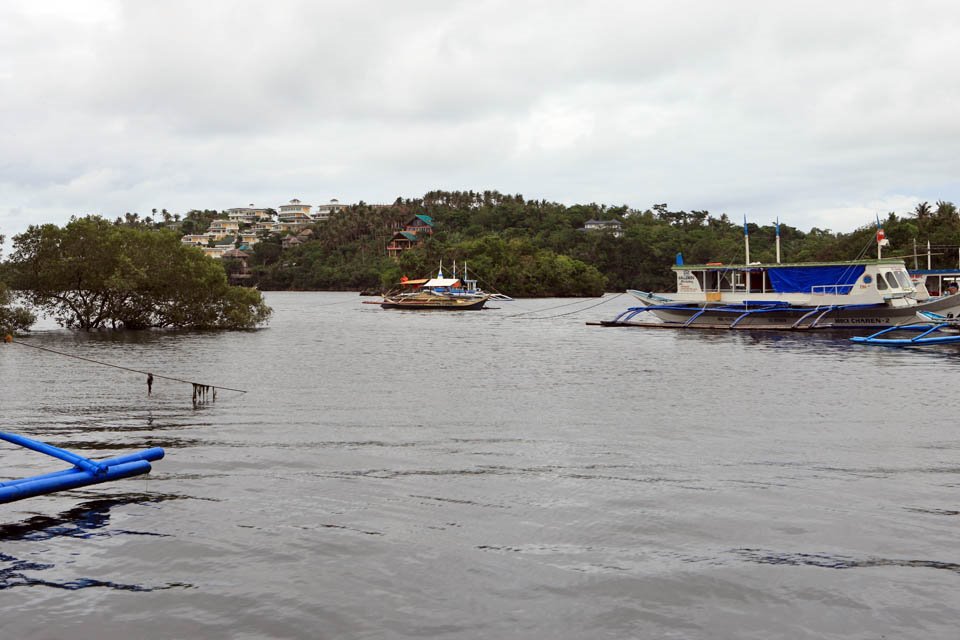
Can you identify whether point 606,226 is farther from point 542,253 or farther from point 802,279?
point 802,279

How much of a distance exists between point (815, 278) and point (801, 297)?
171 centimetres

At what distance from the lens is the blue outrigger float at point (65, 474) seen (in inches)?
466

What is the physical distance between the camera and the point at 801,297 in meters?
57.5

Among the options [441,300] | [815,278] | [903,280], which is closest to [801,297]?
[815,278]

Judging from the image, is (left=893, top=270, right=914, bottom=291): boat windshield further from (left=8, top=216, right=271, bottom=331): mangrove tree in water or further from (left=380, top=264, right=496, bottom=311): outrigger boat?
(left=380, top=264, right=496, bottom=311): outrigger boat

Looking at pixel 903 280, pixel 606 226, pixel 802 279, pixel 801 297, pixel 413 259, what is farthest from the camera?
pixel 606 226

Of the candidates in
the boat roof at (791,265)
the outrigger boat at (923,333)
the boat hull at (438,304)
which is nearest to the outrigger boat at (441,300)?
the boat hull at (438,304)

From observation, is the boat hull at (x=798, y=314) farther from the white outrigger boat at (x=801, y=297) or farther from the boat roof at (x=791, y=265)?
the boat roof at (x=791, y=265)

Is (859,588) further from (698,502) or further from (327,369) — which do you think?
(327,369)

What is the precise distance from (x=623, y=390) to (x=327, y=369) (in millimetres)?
13859

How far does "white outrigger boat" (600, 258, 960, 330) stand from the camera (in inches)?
2116

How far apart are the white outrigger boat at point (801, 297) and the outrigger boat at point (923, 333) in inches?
42.5

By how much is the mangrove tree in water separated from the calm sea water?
3307 centimetres

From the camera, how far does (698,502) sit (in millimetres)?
13438
